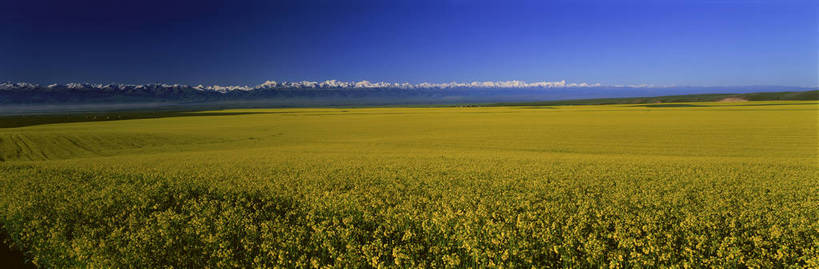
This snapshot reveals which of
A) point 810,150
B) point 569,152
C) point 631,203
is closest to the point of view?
point 631,203

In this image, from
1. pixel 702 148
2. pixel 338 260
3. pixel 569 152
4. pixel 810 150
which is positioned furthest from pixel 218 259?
pixel 810 150

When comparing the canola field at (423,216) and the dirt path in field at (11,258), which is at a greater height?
the canola field at (423,216)

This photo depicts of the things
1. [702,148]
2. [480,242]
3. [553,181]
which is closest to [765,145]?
[702,148]

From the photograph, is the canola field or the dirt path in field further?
the dirt path in field

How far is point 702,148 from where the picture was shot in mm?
26172

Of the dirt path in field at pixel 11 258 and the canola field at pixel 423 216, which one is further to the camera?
the dirt path in field at pixel 11 258

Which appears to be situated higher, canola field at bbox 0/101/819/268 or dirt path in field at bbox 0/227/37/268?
canola field at bbox 0/101/819/268

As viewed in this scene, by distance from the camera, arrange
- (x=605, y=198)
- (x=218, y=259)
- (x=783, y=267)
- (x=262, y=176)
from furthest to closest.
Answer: (x=262, y=176)
(x=605, y=198)
(x=218, y=259)
(x=783, y=267)

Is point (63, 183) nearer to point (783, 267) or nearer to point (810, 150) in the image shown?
point (783, 267)

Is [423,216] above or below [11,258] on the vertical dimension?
above

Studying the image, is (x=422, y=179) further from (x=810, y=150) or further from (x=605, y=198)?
(x=810, y=150)

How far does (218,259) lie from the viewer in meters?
6.41

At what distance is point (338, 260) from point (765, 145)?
115 feet

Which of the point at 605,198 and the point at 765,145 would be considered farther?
the point at 765,145
